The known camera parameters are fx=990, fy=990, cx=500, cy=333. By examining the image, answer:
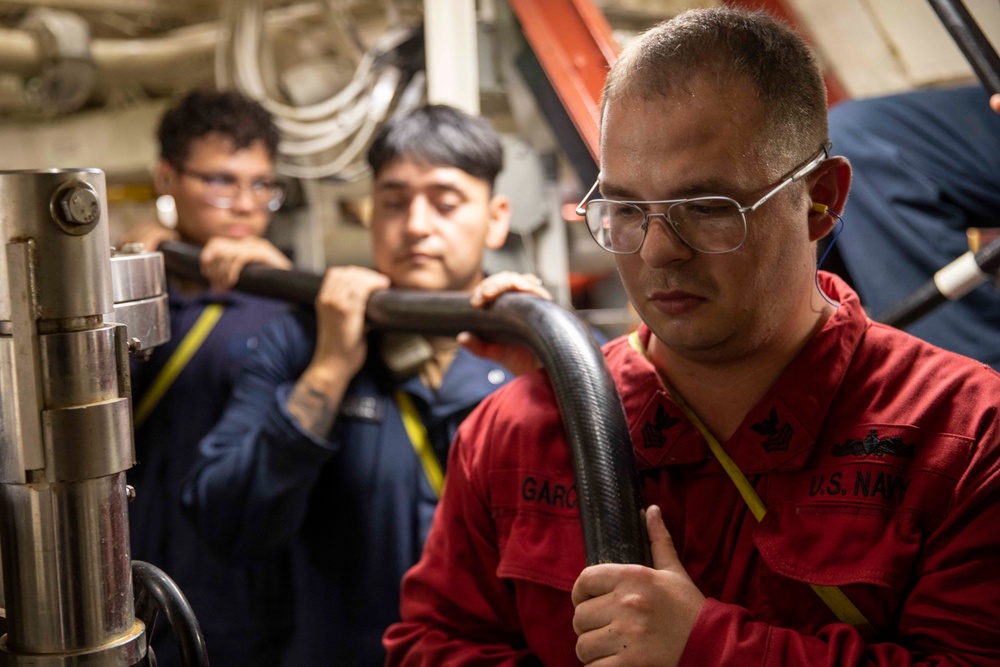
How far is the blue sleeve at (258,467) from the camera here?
1.65m

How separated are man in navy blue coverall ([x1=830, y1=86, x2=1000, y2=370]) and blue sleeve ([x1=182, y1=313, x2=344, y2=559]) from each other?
1.07 metres

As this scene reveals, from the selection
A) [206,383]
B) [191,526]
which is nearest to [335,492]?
[191,526]

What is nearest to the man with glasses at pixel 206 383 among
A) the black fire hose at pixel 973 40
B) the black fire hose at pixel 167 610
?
the black fire hose at pixel 167 610

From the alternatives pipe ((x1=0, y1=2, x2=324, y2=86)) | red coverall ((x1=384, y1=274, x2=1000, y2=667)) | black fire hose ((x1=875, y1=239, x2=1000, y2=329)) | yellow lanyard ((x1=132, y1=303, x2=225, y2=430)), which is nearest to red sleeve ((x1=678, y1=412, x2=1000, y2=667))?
red coverall ((x1=384, y1=274, x2=1000, y2=667))

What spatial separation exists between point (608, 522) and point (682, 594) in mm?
103

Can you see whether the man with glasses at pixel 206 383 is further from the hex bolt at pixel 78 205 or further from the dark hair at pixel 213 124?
the hex bolt at pixel 78 205

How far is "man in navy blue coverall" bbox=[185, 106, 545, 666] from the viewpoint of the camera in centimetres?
168

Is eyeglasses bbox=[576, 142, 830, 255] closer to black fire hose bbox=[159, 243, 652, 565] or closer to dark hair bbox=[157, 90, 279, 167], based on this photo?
black fire hose bbox=[159, 243, 652, 565]

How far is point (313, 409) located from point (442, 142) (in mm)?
540

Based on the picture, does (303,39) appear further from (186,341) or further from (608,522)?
(608,522)

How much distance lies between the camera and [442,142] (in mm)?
1811

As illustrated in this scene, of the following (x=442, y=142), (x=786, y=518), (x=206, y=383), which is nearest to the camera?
(x=786, y=518)

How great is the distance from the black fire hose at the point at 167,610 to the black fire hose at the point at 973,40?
3.70 ft

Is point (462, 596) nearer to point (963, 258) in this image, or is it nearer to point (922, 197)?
point (963, 258)
